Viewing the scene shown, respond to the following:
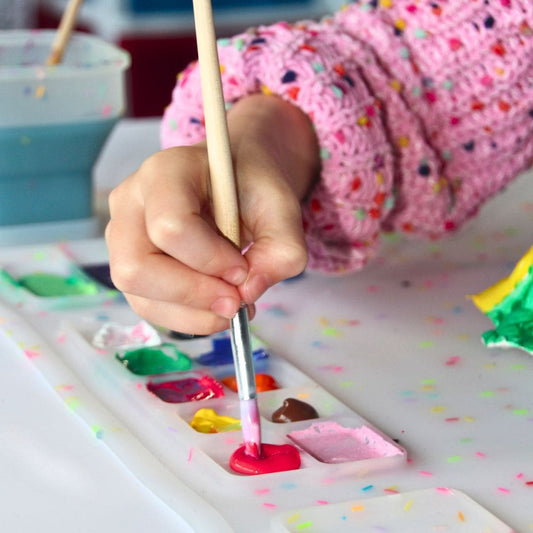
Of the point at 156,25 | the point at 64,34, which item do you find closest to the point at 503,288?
the point at 64,34

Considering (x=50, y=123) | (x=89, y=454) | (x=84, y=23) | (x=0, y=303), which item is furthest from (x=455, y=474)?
(x=84, y=23)

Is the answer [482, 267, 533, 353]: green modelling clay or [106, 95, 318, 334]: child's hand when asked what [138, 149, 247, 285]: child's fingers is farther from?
[482, 267, 533, 353]: green modelling clay

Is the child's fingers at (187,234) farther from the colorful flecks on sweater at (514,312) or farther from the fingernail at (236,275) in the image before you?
the colorful flecks on sweater at (514,312)

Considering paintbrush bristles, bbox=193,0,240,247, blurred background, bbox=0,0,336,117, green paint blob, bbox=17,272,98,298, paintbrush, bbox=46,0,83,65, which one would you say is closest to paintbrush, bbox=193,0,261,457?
paintbrush bristles, bbox=193,0,240,247

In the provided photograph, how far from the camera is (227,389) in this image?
479mm

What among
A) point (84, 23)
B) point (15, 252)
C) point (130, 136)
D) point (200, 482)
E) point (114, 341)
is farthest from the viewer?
point (84, 23)

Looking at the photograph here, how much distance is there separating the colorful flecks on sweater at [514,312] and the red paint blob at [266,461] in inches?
6.0

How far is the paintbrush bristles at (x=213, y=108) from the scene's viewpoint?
0.38 meters

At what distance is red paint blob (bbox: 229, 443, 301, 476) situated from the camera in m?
0.40

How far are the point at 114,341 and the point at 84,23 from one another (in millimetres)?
1656

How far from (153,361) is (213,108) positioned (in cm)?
17

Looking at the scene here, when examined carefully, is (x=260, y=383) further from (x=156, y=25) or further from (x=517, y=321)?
(x=156, y=25)

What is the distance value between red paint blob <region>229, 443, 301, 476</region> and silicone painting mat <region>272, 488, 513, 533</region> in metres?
0.03

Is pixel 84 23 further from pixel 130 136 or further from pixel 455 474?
pixel 455 474
